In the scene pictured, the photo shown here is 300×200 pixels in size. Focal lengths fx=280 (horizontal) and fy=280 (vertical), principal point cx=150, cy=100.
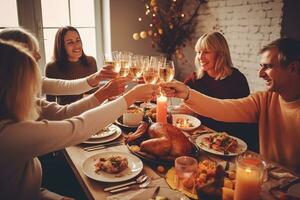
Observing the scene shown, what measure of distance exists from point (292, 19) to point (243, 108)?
1509 millimetres

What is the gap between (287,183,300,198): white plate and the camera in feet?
3.01

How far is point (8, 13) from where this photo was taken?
3057mm

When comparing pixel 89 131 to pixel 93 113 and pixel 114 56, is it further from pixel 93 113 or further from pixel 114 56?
pixel 114 56

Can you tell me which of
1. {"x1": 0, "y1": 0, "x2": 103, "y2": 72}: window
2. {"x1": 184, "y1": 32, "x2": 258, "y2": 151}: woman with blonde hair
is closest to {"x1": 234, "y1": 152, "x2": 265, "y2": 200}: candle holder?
{"x1": 184, "y1": 32, "x2": 258, "y2": 151}: woman with blonde hair

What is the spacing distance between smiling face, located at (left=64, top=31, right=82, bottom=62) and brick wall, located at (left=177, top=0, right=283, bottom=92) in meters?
1.69

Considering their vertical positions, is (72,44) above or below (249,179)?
above

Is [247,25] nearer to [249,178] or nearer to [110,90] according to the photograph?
[110,90]

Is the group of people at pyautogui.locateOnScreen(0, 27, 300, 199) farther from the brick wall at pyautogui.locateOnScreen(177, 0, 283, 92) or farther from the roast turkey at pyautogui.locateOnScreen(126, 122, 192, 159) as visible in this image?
the brick wall at pyautogui.locateOnScreen(177, 0, 283, 92)

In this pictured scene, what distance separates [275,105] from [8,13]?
2.88m

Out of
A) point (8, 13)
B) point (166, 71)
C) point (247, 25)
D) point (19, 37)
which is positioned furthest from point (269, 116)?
point (8, 13)

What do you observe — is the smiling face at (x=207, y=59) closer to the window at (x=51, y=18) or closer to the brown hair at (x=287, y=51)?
the brown hair at (x=287, y=51)

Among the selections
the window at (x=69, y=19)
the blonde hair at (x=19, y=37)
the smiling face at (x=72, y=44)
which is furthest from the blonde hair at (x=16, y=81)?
the window at (x=69, y=19)

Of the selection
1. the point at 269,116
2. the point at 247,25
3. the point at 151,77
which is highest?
the point at 247,25

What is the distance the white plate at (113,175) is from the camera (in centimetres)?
Answer: 106
